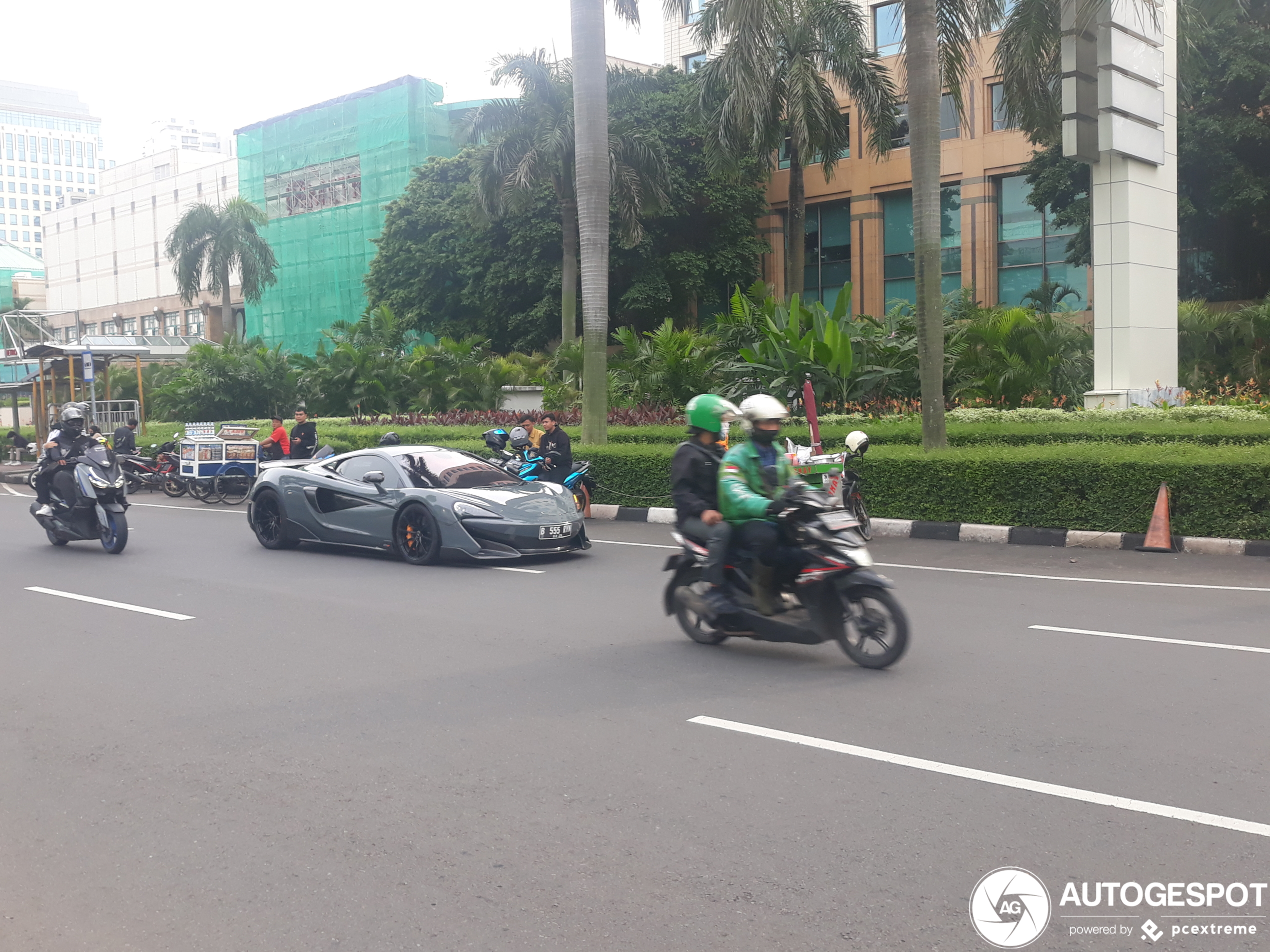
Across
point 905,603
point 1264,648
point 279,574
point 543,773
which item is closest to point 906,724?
point 543,773

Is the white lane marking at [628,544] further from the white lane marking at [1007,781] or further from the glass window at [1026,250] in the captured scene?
the glass window at [1026,250]

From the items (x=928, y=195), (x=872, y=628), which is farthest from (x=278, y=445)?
(x=872, y=628)

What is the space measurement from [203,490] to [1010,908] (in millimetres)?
21272

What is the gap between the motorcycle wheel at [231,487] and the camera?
73.3 feet

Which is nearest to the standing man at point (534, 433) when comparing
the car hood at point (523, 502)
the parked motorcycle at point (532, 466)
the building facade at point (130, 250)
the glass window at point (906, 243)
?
the parked motorcycle at point (532, 466)

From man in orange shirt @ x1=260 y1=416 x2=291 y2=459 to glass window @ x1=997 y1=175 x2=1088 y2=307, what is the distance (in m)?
26.5

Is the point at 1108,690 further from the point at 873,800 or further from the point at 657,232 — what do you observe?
the point at 657,232

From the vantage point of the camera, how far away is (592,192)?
1948 centimetres

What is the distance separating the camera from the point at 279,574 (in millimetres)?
11820

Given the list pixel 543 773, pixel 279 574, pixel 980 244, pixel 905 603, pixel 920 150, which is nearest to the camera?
pixel 543 773

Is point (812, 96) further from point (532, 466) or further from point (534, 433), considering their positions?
point (532, 466)

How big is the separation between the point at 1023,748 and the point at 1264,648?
10.0 ft

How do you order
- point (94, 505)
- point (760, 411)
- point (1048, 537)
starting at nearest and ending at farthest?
point (760, 411) → point (1048, 537) → point (94, 505)
